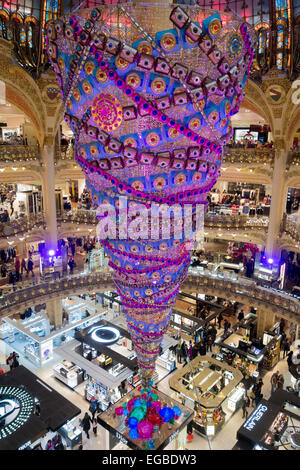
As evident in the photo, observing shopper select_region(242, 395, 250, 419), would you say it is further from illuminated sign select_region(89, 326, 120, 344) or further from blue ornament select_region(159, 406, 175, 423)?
blue ornament select_region(159, 406, 175, 423)

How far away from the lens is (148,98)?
9.93 ft

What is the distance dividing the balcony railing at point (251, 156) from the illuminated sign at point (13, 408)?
13.7 m

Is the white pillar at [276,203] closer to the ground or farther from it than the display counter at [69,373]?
farther from it

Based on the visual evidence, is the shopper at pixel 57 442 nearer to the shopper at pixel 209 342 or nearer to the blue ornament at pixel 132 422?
the blue ornament at pixel 132 422

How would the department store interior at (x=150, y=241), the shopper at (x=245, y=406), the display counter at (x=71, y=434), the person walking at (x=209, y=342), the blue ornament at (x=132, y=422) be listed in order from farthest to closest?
the person walking at (x=209, y=342) < the shopper at (x=245, y=406) < the display counter at (x=71, y=434) < the blue ornament at (x=132, y=422) < the department store interior at (x=150, y=241)

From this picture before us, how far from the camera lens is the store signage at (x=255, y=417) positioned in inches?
432

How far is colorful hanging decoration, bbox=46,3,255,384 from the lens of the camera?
292 cm

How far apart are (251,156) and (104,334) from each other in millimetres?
11430

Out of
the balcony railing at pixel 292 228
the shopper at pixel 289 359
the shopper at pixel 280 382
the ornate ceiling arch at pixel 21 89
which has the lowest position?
the shopper at pixel 280 382

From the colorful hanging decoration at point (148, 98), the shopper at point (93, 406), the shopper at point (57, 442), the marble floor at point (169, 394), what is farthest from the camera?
the shopper at point (93, 406)

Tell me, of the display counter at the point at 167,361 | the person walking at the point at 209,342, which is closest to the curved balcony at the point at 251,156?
the person walking at the point at 209,342

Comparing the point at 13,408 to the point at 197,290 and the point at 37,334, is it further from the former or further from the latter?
the point at 197,290

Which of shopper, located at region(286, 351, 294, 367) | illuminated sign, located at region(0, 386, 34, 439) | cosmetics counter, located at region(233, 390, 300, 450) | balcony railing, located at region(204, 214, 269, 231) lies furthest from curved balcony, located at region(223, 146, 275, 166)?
illuminated sign, located at region(0, 386, 34, 439)

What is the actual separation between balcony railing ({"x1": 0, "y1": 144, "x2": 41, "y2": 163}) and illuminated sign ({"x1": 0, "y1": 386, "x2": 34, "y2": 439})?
→ 9605mm
